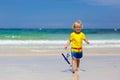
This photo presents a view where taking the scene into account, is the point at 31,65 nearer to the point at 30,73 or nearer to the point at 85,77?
the point at 30,73

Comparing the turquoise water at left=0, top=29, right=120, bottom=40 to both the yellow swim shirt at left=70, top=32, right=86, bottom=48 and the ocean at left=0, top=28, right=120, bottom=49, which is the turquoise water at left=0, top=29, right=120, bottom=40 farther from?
the yellow swim shirt at left=70, top=32, right=86, bottom=48

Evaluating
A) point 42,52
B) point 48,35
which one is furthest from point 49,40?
point 42,52

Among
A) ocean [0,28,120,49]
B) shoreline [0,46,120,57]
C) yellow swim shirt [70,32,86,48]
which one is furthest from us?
ocean [0,28,120,49]

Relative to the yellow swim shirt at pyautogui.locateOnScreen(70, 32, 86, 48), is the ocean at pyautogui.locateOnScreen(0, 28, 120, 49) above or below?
below

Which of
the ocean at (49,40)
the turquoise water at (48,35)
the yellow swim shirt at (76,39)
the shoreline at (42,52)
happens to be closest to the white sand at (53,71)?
the yellow swim shirt at (76,39)

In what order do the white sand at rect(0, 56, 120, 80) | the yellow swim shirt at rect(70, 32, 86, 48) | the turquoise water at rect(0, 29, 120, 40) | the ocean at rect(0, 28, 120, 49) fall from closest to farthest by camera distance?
the yellow swim shirt at rect(70, 32, 86, 48) → the white sand at rect(0, 56, 120, 80) → the ocean at rect(0, 28, 120, 49) → the turquoise water at rect(0, 29, 120, 40)

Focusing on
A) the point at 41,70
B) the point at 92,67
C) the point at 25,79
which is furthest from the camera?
the point at 92,67

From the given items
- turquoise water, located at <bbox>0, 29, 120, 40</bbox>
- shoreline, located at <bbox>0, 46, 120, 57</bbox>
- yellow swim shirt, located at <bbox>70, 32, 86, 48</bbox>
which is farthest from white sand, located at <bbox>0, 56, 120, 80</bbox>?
turquoise water, located at <bbox>0, 29, 120, 40</bbox>

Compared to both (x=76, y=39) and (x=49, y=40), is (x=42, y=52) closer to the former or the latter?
(x=76, y=39)

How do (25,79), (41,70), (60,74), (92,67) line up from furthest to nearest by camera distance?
(92,67)
(41,70)
(60,74)
(25,79)

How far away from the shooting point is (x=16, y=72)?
980cm

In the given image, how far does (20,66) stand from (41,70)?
1113mm

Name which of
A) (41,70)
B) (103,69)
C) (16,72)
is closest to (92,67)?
(103,69)

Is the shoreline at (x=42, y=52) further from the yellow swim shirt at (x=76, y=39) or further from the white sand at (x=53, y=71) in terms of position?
the yellow swim shirt at (x=76, y=39)
